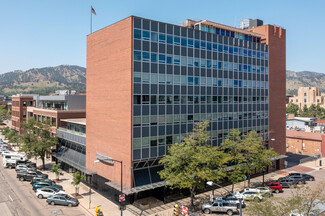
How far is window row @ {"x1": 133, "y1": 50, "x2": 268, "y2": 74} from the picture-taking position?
34906 millimetres

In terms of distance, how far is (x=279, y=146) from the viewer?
55500mm

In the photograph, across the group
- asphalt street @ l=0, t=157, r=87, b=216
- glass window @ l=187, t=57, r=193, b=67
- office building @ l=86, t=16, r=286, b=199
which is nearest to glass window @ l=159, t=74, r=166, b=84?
office building @ l=86, t=16, r=286, b=199

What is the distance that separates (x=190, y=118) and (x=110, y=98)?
1318cm

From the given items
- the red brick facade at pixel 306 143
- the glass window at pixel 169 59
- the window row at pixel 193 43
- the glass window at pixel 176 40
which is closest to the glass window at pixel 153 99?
the glass window at pixel 169 59

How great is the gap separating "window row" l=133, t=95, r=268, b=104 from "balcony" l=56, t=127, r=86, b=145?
18.1 m

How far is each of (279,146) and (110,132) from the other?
39050 millimetres

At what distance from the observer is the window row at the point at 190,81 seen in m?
34.9

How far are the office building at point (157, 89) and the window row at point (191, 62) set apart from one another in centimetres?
14

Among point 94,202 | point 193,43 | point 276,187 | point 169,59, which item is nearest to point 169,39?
point 169,59

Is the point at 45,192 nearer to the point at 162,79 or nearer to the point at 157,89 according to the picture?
the point at 157,89

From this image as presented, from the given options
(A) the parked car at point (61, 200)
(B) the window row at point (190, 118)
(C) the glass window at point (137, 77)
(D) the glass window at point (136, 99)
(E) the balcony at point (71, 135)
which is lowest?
(A) the parked car at point (61, 200)

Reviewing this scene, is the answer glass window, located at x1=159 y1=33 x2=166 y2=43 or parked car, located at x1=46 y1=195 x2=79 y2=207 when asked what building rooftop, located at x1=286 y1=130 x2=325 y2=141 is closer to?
glass window, located at x1=159 y1=33 x2=166 y2=43

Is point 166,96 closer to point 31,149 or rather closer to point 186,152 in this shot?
point 186,152

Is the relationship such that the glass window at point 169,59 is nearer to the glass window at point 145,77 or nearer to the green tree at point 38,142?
the glass window at point 145,77
